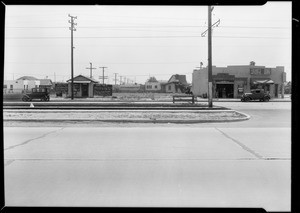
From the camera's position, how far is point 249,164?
22.1 ft

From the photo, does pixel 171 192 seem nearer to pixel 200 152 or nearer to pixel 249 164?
pixel 249 164

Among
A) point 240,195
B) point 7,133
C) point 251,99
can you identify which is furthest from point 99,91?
point 240,195

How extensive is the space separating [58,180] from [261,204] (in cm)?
329

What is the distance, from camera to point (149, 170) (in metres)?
6.32

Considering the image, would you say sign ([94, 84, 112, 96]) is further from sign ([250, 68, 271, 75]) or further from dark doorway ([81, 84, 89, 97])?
sign ([250, 68, 271, 75])

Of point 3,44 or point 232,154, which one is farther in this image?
point 232,154

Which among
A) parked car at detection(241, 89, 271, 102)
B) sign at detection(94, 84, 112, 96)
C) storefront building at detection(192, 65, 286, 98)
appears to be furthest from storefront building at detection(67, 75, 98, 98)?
parked car at detection(241, 89, 271, 102)

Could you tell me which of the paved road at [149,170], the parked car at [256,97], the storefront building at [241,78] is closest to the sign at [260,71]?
the storefront building at [241,78]

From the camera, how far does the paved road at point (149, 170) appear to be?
4.69 meters

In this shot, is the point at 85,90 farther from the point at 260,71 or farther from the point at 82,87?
the point at 260,71

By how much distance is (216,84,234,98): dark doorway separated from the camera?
1981 inches

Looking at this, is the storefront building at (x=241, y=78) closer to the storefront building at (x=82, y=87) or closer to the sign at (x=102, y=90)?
the sign at (x=102, y=90)

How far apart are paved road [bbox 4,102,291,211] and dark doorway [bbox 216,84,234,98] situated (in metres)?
40.2

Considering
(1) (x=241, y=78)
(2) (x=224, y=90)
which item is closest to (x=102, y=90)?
(2) (x=224, y=90)
